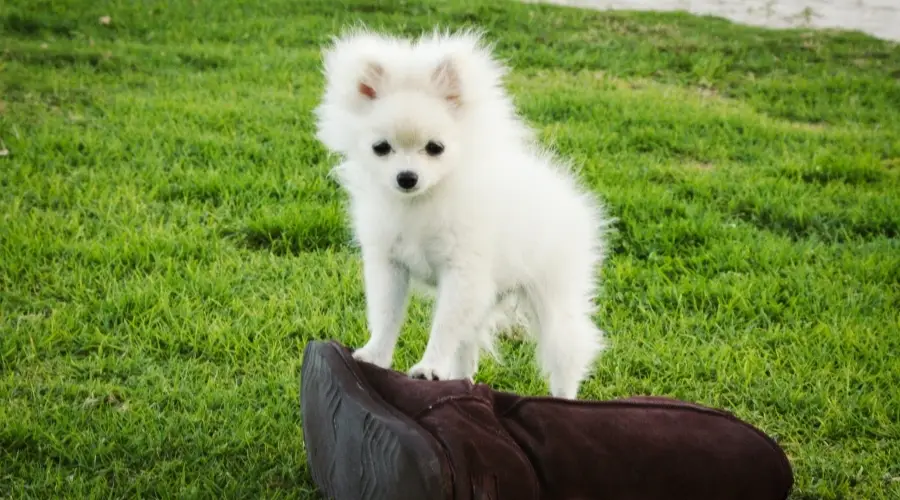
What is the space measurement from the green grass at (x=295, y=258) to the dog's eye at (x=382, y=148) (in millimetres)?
888

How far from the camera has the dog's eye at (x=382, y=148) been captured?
8.18ft

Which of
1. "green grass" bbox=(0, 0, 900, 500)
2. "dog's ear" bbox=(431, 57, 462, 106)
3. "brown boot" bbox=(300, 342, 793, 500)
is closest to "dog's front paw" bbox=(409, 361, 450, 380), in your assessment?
"brown boot" bbox=(300, 342, 793, 500)

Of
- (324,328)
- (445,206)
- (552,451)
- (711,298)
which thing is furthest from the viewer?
(711,298)

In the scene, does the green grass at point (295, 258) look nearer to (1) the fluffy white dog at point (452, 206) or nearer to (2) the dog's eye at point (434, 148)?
(1) the fluffy white dog at point (452, 206)

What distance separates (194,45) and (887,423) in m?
6.15

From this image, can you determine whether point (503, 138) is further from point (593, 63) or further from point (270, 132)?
point (593, 63)

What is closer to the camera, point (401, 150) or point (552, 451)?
point (552, 451)

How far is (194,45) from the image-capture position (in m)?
7.62

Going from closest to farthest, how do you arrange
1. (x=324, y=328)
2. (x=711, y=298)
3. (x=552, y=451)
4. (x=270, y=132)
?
(x=552, y=451) → (x=324, y=328) → (x=711, y=298) → (x=270, y=132)

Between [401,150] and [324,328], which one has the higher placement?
[401,150]

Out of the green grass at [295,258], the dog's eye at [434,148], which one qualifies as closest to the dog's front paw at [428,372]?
the green grass at [295,258]

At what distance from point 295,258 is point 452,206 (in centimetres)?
157

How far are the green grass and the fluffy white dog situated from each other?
1.32 ft

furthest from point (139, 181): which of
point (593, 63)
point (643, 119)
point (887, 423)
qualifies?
point (593, 63)
